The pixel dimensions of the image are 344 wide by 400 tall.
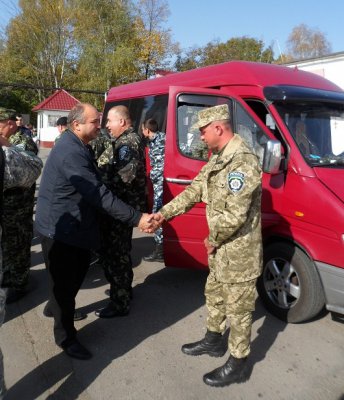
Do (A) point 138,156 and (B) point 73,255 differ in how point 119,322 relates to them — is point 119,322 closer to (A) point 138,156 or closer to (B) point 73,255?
(B) point 73,255

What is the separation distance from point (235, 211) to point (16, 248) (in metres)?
2.68

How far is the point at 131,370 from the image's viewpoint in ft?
9.86

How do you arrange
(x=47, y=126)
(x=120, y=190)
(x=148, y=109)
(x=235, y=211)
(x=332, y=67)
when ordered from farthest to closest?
(x=47, y=126)
(x=332, y=67)
(x=148, y=109)
(x=120, y=190)
(x=235, y=211)

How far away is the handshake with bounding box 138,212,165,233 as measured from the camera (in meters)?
3.07

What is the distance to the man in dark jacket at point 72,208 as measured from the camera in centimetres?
284

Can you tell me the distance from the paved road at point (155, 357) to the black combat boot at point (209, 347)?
53 mm

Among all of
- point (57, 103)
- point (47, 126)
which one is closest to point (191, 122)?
point (47, 126)

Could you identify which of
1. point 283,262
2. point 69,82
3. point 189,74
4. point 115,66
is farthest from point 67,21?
point 283,262

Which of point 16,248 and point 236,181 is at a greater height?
point 236,181

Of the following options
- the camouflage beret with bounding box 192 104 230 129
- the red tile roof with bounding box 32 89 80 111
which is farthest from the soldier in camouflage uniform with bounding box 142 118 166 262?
the red tile roof with bounding box 32 89 80 111

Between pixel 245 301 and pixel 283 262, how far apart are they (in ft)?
3.48

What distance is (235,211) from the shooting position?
8.15 ft

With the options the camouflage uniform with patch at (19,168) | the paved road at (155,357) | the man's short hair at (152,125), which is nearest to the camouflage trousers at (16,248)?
the paved road at (155,357)

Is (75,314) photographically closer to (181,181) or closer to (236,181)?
(181,181)
